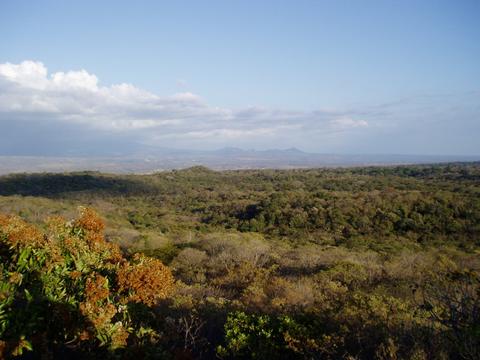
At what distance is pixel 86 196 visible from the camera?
6256 centimetres

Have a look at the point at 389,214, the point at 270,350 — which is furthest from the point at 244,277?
the point at 389,214

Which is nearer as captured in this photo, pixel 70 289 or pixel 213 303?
pixel 70 289

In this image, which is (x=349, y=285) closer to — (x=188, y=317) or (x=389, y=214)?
(x=188, y=317)

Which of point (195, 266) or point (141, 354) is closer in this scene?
point (141, 354)

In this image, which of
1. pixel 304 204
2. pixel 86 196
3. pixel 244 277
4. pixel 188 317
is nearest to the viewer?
pixel 188 317

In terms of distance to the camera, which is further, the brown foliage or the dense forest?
the brown foliage

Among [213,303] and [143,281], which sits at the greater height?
[143,281]

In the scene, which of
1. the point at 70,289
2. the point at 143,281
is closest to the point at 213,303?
the point at 143,281

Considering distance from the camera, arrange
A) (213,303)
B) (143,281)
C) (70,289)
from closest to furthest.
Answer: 1. (70,289)
2. (143,281)
3. (213,303)

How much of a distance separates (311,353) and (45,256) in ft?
13.2

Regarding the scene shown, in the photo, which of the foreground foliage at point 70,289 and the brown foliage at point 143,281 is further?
the brown foliage at point 143,281

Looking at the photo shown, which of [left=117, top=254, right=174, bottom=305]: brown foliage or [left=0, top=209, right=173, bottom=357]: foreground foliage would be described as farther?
[left=117, top=254, right=174, bottom=305]: brown foliage

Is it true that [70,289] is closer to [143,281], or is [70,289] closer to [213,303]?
[143,281]

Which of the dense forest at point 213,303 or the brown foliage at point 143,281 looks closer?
the dense forest at point 213,303
